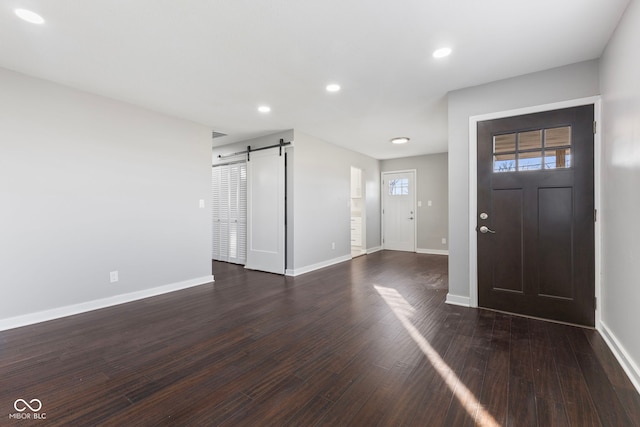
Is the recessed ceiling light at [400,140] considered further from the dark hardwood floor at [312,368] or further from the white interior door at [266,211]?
the dark hardwood floor at [312,368]

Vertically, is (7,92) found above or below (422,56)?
below

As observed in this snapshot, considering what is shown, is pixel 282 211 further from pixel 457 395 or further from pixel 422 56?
pixel 457 395

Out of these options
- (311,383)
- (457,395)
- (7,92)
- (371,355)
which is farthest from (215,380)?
(7,92)

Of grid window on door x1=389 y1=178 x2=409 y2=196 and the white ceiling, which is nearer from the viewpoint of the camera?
the white ceiling

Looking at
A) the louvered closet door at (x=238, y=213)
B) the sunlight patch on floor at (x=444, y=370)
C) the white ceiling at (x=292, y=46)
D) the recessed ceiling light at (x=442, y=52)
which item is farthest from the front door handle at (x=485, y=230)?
the louvered closet door at (x=238, y=213)

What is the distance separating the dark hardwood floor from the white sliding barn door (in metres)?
2.52

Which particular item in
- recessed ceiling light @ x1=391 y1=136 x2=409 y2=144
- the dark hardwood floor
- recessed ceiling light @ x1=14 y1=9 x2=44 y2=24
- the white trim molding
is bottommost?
the dark hardwood floor

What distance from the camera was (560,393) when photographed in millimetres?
1737

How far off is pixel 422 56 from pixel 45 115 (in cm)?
384

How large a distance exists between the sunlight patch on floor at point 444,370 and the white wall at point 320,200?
2.05 metres

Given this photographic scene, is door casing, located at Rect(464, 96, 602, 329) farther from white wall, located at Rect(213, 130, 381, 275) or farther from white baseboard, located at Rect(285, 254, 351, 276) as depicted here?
white wall, located at Rect(213, 130, 381, 275)

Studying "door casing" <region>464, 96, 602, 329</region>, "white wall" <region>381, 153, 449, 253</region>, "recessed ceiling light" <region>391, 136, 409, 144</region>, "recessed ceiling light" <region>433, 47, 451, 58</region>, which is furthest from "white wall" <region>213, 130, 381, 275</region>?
"recessed ceiling light" <region>433, 47, 451, 58</region>

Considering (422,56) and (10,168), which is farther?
(10,168)

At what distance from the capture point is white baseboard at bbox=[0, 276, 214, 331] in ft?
9.10
